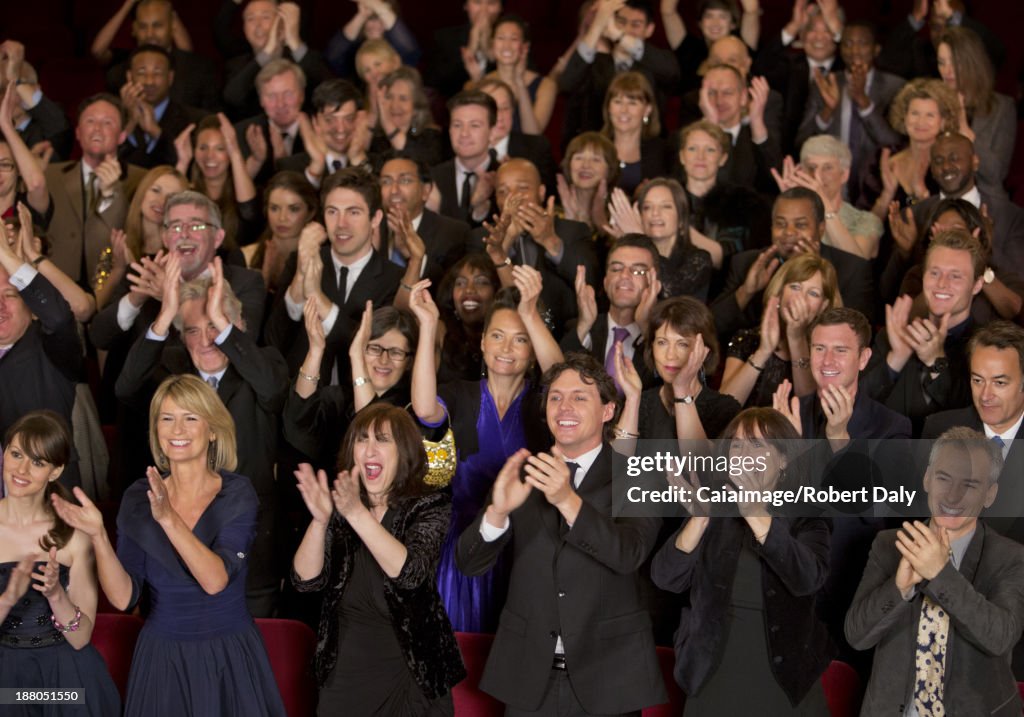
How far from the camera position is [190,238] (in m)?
4.35

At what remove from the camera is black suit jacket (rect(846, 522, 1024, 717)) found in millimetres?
3227

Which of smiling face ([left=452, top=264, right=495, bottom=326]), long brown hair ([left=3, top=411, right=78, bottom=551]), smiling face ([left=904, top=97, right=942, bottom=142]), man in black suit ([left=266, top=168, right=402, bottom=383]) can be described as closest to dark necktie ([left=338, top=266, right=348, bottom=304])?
man in black suit ([left=266, top=168, right=402, bottom=383])

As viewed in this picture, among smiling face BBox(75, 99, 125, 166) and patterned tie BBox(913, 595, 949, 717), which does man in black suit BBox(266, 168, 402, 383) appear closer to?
smiling face BBox(75, 99, 125, 166)

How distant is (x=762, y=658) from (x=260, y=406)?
1.52 meters

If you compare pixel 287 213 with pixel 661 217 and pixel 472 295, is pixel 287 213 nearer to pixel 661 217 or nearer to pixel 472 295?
pixel 472 295

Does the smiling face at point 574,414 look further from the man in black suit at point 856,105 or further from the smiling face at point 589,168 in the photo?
the man in black suit at point 856,105

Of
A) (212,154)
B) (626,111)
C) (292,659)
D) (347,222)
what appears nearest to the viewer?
(292,659)

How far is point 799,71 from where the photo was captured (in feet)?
20.0

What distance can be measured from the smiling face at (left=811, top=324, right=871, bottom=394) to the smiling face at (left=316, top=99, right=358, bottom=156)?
88.5 inches

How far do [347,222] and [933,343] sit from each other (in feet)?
5.72

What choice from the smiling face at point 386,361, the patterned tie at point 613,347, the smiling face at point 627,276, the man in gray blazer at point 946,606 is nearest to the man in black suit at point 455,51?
the smiling face at point 627,276

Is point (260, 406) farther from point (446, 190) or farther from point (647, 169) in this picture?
point (647, 169)

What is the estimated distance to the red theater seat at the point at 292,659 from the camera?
11.9 ft

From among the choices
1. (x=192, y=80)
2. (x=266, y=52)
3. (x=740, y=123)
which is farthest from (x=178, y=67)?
(x=740, y=123)
